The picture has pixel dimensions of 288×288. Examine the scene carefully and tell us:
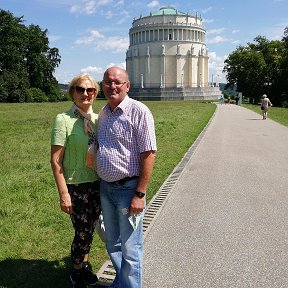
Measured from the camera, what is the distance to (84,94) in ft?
13.1

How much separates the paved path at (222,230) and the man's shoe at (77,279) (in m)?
0.64

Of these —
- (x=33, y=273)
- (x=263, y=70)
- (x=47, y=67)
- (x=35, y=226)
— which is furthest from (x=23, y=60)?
(x=33, y=273)

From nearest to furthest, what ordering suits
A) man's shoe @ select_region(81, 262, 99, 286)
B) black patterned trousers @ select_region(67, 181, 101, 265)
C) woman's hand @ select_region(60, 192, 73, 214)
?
woman's hand @ select_region(60, 192, 73, 214) → black patterned trousers @ select_region(67, 181, 101, 265) → man's shoe @ select_region(81, 262, 99, 286)

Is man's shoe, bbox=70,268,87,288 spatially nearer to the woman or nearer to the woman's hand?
the woman

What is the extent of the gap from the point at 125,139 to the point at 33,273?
6.33 ft

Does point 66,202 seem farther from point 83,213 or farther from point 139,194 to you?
point 139,194

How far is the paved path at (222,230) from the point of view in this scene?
14.4 ft

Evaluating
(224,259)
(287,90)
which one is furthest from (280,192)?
(287,90)

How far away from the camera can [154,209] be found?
22.3 ft

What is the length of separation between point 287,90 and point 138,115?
210 ft

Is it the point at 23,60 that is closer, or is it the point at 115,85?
the point at 115,85

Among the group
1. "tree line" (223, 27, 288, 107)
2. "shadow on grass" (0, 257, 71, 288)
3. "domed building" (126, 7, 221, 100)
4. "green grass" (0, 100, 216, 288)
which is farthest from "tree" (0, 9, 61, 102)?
"shadow on grass" (0, 257, 71, 288)

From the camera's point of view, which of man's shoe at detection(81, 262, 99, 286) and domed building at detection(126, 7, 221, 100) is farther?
domed building at detection(126, 7, 221, 100)

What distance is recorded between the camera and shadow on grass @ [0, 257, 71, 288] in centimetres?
420
